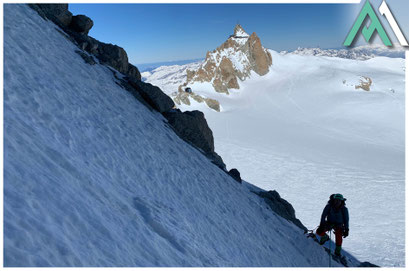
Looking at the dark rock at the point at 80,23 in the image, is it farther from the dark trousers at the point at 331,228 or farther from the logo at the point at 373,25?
the dark trousers at the point at 331,228

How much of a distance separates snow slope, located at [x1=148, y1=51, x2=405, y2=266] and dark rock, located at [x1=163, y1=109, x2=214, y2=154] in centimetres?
809

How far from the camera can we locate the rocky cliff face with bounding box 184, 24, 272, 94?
7988 centimetres

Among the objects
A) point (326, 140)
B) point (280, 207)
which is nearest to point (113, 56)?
point (280, 207)

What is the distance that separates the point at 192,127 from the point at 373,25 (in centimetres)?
Result: 911

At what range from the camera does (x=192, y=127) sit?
15.4 m

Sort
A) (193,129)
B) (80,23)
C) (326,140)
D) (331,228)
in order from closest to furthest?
(331,228)
(193,129)
(80,23)
(326,140)

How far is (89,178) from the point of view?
5.85m

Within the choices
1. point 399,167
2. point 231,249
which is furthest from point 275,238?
point 399,167

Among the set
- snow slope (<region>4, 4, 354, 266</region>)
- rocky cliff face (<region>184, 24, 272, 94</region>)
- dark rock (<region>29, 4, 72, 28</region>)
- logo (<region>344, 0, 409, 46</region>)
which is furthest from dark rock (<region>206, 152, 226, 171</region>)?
rocky cliff face (<region>184, 24, 272, 94</region>)

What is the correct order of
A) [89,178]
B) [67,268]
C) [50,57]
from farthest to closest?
[50,57] → [89,178] → [67,268]

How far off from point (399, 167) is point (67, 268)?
33.2 metres

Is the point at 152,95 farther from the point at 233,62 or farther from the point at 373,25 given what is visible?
the point at 233,62

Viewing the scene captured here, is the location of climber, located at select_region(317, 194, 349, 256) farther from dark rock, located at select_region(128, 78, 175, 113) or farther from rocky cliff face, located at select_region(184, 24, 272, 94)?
rocky cliff face, located at select_region(184, 24, 272, 94)

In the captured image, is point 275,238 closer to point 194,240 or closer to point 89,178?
point 194,240
